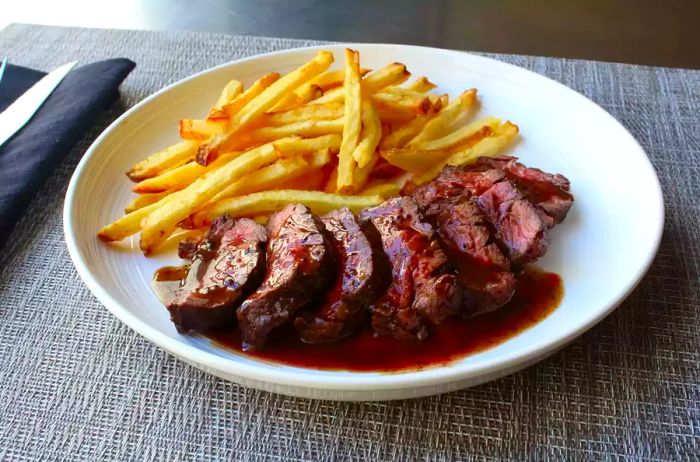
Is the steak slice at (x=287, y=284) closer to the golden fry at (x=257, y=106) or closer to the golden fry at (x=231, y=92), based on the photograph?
the golden fry at (x=257, y=106)

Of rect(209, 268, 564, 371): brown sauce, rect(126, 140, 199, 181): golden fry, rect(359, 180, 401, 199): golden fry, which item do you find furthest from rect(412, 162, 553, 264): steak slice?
rect(126, 140, 199, 181): golden fry

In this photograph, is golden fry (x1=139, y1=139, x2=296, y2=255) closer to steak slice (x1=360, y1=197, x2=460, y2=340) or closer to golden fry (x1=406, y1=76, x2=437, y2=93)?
steak slice (x1=360, y1=197, x2=460, y2=340)

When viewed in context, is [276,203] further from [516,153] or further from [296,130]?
[516,153]

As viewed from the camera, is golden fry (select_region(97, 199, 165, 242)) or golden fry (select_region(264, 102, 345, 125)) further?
golden fry (select_region(264, 102, 345, 125))

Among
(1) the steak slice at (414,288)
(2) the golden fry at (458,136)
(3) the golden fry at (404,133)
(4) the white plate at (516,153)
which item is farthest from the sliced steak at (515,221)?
(3) the golden fry at (404,133)

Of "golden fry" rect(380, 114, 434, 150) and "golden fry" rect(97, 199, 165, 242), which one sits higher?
"golden fry" rect(97, 199, 165, 242)

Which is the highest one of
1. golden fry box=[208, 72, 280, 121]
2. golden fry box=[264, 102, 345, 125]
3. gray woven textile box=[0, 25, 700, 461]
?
golden fry box=[208, 72, 280, 121]

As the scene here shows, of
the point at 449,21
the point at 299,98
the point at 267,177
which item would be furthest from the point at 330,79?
the point at 449,21
